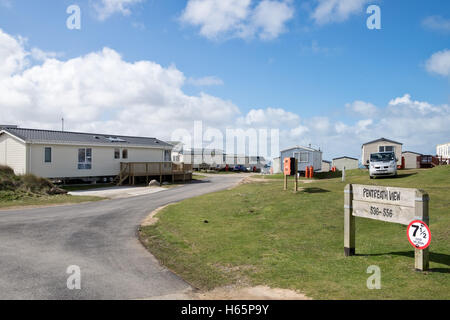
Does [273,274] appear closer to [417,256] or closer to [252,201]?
[417,256]

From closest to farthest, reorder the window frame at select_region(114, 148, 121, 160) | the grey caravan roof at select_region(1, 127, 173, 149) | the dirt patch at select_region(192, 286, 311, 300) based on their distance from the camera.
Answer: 1. the dirt patch at select_region(192, 286, 311, 300)
2. the grey caravan roof at select_region(1, 127, 173, 149)
3. the window frame at select_region(114, 148, 121, 160)

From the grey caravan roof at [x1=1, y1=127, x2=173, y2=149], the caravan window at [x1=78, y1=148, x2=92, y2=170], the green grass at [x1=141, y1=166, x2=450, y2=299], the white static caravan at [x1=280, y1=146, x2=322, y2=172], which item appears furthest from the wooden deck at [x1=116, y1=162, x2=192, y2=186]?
the green grass at [x1=141, y1=166, x2=450, y2=299]

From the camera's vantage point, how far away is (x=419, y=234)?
21.1 feet

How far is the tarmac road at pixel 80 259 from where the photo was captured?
19.8ft

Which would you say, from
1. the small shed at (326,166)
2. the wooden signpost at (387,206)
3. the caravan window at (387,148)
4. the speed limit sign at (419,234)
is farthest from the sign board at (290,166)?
the small shed at (326,166)

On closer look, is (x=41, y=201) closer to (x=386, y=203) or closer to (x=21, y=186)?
(x=21, y=186)

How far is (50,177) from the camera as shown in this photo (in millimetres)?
28500

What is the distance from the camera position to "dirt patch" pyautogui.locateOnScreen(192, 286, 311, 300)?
5.70 m

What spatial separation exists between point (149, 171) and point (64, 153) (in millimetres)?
8565

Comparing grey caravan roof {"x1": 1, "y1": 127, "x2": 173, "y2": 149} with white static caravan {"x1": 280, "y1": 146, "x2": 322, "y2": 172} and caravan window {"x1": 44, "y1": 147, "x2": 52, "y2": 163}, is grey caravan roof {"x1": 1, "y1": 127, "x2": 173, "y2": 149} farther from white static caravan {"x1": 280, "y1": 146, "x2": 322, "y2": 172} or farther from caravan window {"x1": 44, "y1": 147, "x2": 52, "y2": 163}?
white static caravan {"x1": 280, "y1": 146, "x2": 322, "y2": 172}

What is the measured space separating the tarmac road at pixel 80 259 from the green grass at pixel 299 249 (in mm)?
743

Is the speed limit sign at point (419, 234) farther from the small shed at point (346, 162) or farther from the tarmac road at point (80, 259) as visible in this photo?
the small shed at point (346, 162)

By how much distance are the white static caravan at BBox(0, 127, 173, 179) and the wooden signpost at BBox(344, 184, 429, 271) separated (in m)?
27.1

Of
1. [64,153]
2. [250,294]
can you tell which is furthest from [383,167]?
[64,153]
